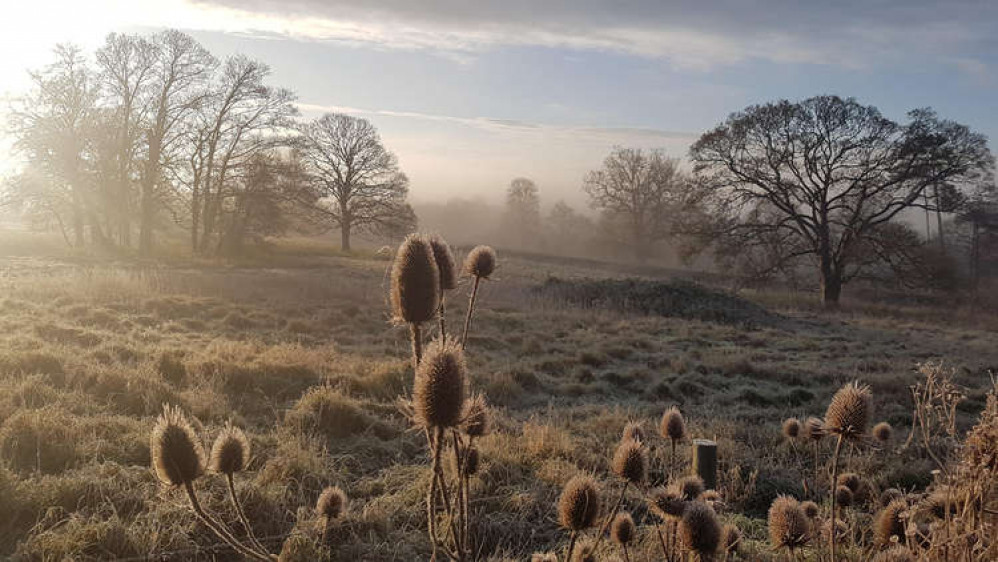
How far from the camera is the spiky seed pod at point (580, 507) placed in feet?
7.70

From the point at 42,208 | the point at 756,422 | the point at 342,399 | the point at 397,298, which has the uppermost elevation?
the point at 42,208

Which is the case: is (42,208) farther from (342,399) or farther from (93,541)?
(93,541)

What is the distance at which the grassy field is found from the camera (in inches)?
173

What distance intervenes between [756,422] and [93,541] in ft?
23.8

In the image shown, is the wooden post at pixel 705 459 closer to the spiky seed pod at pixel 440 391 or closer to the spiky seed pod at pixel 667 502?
the spiky seed pod at pixel 667 502

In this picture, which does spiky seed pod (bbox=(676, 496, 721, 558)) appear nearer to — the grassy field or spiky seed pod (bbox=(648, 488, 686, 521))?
spiky seed pod (bbox=(648, 488, 686, 521))

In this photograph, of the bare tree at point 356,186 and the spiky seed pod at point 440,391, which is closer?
the spiky seed pod at point 440,391

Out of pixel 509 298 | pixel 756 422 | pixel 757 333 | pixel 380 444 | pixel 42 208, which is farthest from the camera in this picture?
pixel 42 208

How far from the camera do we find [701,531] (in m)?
2.25

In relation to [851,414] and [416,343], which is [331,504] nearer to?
[416,343]

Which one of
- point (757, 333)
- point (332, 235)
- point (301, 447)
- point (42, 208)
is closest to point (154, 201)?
point (42, 208)

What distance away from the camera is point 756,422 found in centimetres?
827

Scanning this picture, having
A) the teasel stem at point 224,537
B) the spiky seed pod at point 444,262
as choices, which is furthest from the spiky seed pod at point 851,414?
the teasel stem at point 224,537

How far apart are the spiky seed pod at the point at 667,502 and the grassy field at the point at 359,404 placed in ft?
3.59
